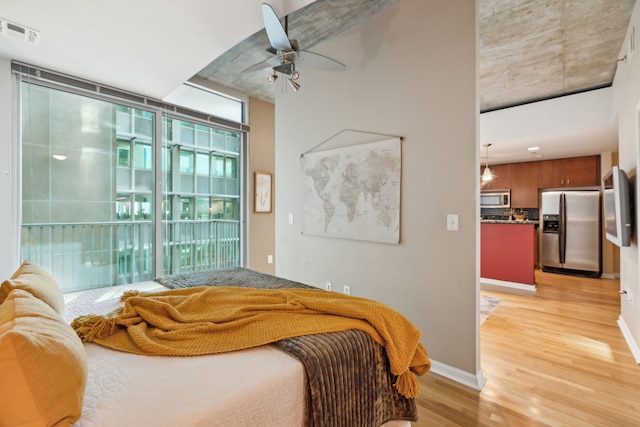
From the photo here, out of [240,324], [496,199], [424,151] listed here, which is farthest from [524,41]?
[496,199]

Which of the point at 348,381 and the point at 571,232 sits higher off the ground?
the point at 571,232

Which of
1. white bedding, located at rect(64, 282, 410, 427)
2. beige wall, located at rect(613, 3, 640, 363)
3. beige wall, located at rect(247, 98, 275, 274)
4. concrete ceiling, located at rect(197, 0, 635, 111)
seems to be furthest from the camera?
beige wall, located at rect(247, 98, 275, 274)

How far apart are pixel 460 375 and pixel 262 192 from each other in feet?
11.5

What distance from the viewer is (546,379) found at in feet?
6.97

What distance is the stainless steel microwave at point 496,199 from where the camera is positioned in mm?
6474

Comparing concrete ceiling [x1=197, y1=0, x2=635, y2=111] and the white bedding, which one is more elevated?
concrete ceiling [x1=197, y1=0, x2=635, y2=111]

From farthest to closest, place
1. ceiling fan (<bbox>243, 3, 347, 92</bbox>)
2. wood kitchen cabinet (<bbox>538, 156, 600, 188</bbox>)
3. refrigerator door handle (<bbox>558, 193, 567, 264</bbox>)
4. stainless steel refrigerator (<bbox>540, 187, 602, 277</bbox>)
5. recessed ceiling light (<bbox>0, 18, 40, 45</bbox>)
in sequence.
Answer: refrigerator door handle (<bbox>558, 193, 567, 264</bbox>), wood kitchen cabinet (<bbox>538, 156, 600, 188</bbox>), stainless steel refrigerator (<bbox>540, 187, 602, 277</bbox>), recessed ceiling light (<bbox>0, 18, 40, 45</bbox>), ceiling fan (<bbox>243, 3, 347, 92</bbox>)

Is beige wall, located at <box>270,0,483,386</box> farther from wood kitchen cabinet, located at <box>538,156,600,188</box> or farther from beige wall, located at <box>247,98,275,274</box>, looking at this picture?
wood kitchen cabinet, located at <box>538,156,600,188</box>

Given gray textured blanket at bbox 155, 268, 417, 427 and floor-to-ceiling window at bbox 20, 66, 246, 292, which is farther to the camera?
floor-to-ceiling window at bbox 20, 66, 246, 292

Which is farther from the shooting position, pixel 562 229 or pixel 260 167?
pixel 562 229

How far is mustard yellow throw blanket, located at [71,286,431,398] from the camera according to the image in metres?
1.16

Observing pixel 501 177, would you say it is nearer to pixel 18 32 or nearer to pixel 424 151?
pixel 424 151

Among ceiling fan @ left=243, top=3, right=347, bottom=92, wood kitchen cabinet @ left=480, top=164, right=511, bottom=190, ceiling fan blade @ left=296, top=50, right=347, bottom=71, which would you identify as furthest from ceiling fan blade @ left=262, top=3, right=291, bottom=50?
wood kitchen cabinet @ left=480, top=164, right=511, bottom=190

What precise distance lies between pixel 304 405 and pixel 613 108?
4833 mm
